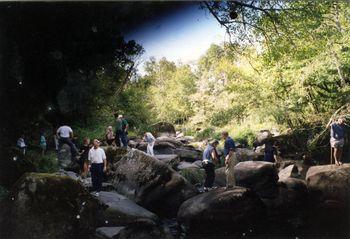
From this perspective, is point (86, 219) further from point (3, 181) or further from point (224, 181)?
point (224, 181)

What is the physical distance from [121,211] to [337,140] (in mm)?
3438

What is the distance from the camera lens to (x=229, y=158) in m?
6.45

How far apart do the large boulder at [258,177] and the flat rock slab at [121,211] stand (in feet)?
5.11

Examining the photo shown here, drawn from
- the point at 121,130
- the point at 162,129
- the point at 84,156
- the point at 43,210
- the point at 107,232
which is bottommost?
the point at 107,232

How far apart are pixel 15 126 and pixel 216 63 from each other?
119 inches

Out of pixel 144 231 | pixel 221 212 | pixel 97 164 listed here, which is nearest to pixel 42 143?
pixel 97 164

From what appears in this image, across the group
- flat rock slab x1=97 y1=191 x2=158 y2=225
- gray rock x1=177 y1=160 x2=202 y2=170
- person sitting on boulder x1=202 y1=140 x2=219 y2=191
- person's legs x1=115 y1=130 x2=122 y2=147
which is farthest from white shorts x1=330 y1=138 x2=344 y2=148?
person's legs x1=115 y1=130 x2=122 y2=147

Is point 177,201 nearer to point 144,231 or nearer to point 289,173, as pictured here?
point 144,231

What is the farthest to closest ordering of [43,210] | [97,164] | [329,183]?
[329,183] → [97,164] → [43,210]

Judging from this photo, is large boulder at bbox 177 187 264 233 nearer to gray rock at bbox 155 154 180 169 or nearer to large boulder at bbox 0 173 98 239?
gray rock at bbox 155 154 180 169

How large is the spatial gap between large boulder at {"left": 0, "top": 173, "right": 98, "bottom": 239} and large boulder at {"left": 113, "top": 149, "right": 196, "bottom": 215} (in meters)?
1.35

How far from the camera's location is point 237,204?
20.1ft

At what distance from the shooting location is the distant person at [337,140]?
19.5 feet

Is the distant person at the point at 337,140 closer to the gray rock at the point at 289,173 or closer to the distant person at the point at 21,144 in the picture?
the gray rock at the point at 289,173
